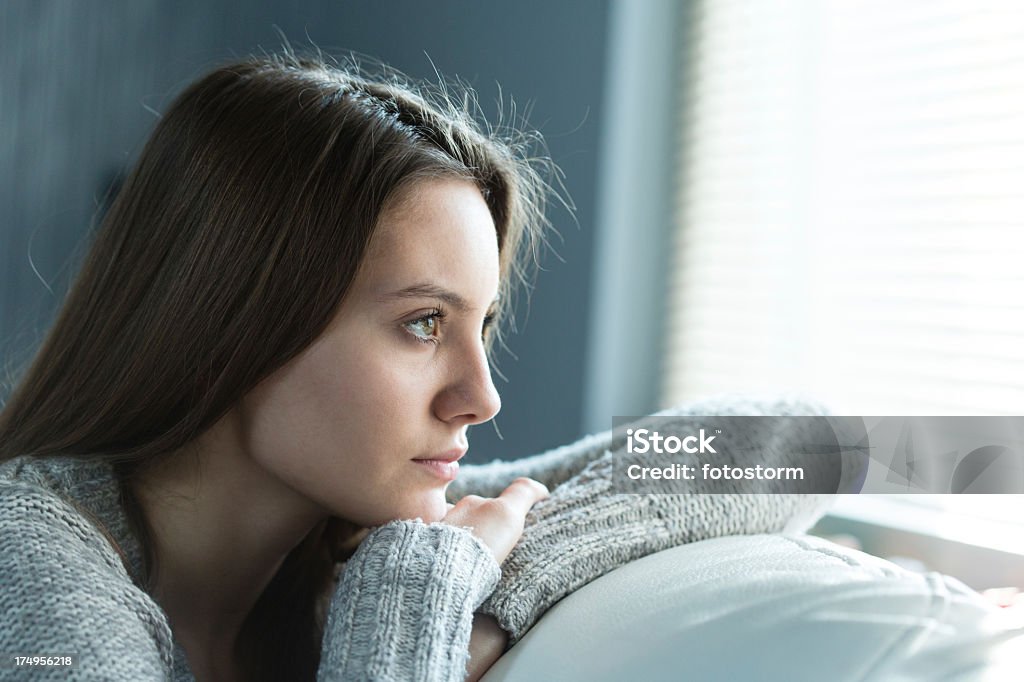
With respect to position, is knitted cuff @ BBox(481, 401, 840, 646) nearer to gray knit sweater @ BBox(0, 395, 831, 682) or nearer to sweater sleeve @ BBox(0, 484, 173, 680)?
gray knit sweater @ BBox(0, 395, 831, 682)

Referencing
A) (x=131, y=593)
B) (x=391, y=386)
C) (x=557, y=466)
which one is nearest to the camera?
(x=131, y=593)

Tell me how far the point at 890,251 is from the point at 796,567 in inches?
48.8

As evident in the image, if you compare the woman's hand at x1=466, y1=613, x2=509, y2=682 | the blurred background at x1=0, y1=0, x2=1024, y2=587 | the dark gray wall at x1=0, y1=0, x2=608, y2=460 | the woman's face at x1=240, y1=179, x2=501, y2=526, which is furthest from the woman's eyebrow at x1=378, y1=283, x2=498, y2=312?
the dark gray wall at x1=0, y1=0, x2=608, y2=460

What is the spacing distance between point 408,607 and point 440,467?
18cm

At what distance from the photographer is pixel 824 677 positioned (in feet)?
1.74

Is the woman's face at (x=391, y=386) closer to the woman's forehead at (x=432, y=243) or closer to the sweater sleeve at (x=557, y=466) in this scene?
the woman's forehead at (x=432, y=243)

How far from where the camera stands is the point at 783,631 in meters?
0.55

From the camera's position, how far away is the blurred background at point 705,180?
5.17ft

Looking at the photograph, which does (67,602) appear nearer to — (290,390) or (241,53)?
(290,390)

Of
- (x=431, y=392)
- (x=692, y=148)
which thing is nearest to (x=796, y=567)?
(x=431, y=392)

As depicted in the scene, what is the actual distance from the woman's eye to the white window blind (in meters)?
1.11

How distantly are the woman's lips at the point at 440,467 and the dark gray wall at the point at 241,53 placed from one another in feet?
3.56

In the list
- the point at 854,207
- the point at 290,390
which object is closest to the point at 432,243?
the point at 290,390

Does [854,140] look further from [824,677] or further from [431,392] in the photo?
[824,677]
